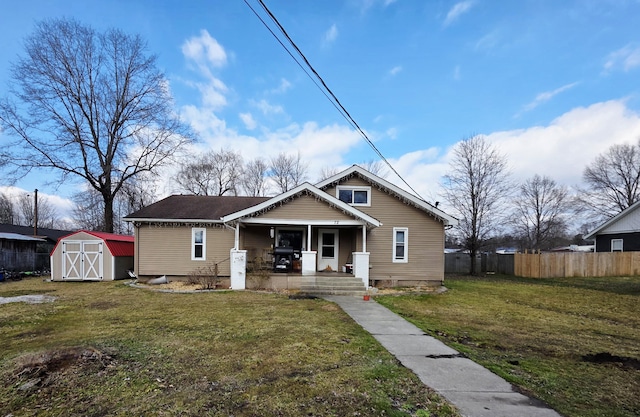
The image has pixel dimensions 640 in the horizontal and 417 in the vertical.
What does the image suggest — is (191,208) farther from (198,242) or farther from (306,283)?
(306,283)

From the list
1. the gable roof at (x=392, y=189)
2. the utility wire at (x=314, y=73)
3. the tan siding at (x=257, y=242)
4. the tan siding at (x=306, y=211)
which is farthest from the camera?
the tan siding at (x=257, y=242)

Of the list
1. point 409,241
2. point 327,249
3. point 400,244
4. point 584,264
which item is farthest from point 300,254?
point 584,264

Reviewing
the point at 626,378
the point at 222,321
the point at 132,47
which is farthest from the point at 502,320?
the point at 132,47

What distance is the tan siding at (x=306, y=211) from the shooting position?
1342 centimetres

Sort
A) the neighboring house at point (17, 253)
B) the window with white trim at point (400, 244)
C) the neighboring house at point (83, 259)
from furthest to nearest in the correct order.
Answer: the neighboring house at point (17, 253), the neighboring house at point (83, 259), the window with white trim at point (400, 244)

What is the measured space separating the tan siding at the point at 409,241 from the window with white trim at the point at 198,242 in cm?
724

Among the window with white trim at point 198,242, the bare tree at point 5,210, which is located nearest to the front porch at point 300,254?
the window with white trim at point 198,242

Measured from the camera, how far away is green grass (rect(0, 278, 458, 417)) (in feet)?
12.0

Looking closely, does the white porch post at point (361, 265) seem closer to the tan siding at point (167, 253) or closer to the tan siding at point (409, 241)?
the tan siding at point (409, 241)

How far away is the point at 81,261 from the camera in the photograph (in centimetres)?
1680

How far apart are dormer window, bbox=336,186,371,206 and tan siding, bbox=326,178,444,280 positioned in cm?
30

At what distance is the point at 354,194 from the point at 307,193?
9.24 ft

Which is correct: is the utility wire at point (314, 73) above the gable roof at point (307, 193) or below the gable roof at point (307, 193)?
above

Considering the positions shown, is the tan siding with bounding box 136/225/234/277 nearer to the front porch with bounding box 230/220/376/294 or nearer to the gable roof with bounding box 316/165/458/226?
the front porch with bounding box 230/220/376/294
